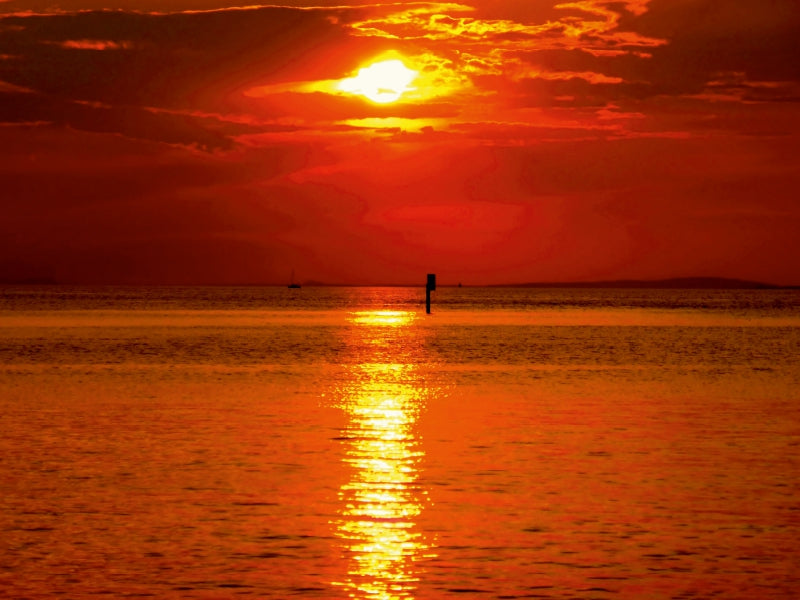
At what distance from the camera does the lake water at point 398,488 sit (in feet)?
47.1

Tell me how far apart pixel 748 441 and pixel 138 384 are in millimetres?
24021

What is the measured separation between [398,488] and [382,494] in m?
0.58

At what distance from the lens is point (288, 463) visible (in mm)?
23453


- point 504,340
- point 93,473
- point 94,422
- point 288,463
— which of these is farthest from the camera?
point 504,340

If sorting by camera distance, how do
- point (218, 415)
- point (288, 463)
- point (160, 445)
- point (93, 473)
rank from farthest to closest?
point (218, 415)
point (160, 445)
point (288, 463)
point (93, 473)

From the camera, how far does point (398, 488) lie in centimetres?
2036

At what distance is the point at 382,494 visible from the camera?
19.8 metres

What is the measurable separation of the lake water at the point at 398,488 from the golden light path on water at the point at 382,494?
0.18 ft

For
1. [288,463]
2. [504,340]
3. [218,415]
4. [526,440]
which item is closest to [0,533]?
[288,463]

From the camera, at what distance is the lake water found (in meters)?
14.4

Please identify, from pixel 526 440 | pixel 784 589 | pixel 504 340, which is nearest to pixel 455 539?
pixel 784 589

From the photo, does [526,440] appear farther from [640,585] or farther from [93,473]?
[640,585]

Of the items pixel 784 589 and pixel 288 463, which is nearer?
pixel 784 589

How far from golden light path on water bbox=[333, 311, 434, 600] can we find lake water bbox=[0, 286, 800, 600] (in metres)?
0.06
